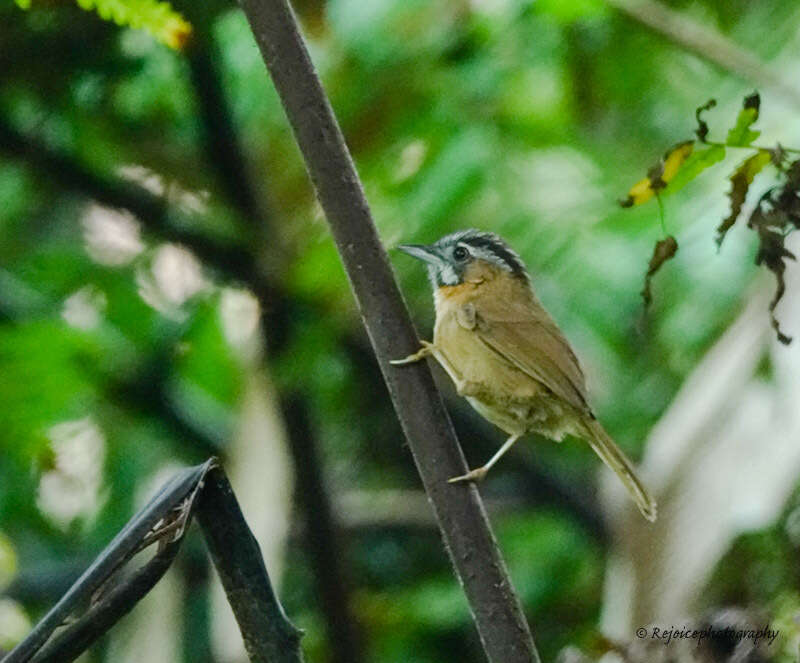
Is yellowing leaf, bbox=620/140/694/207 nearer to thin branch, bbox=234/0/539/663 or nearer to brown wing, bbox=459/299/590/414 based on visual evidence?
thin branch, bbox=234/0/539/663

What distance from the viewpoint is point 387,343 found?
1090 millimetres

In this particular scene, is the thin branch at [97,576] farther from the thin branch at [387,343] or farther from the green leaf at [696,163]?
the green leaf at [696,163]

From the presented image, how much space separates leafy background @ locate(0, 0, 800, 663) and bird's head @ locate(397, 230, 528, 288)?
0.37m

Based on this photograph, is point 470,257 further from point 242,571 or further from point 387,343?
Result: point 242,571

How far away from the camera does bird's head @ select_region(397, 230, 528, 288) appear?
212 cm

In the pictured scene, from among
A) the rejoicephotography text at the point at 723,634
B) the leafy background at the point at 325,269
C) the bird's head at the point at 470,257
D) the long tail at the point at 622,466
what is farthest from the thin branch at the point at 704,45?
the rejoicephotography text at the point at 723,634

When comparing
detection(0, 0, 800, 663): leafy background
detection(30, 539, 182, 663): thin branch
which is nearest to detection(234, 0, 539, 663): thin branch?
detection(30, 539, 182, 663): thin branch

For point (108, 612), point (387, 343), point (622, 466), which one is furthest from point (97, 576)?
point (622, 466)

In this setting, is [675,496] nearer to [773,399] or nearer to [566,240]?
[773,399]

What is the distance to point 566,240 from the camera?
2.59 metres

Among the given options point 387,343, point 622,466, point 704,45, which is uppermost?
point 387,343

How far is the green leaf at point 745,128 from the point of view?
3.79 feet

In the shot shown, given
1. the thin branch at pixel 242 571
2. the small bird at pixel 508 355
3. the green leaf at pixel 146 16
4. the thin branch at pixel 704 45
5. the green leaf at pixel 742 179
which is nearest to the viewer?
the thin branch at pixel 242 571

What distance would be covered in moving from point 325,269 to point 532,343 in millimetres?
608
